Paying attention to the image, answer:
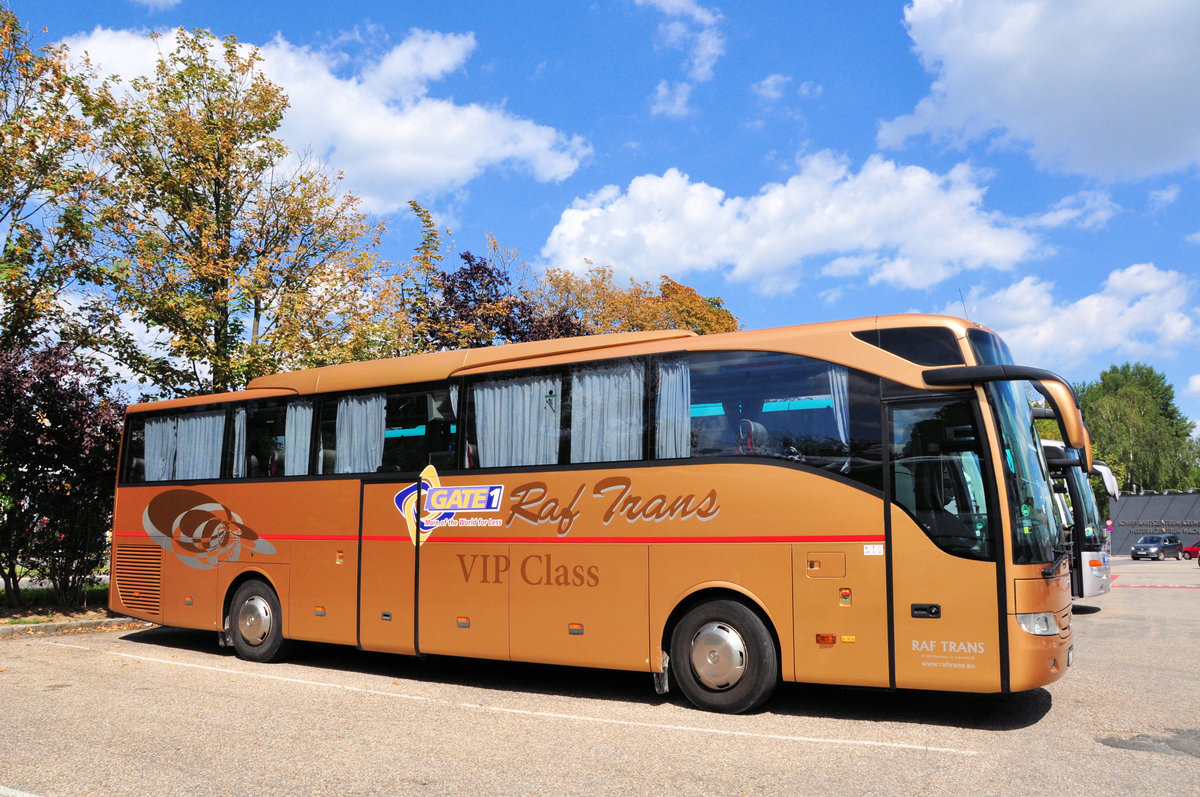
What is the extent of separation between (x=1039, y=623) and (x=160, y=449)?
11.5 m

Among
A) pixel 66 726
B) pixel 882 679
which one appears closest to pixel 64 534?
pixel 66 726

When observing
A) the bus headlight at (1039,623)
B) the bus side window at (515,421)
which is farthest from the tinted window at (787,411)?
the bus side window at (515,421)

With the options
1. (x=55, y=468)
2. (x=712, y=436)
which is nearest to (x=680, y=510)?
(x=712, y=436)

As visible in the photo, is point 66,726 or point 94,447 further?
point 94,447

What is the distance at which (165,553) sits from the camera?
1262 centimetres

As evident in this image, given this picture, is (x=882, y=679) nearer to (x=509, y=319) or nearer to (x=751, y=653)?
(x=751, y=653)

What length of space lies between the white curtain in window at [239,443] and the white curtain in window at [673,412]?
6.26m

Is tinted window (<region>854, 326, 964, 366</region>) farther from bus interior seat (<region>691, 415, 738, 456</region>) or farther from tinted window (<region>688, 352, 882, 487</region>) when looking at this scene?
bus interior seat (<region>691, 415, 738, 456</region>)

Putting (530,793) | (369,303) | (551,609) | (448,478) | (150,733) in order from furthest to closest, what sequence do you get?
(369,303) → (448,478) → (551,609) → (150,733) → (530,793)

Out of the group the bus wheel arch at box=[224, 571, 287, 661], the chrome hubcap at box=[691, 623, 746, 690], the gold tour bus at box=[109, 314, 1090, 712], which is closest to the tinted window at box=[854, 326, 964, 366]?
the gold tour bus at box=[109, 314, 1090, 712]

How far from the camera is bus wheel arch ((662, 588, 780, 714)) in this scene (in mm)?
7762

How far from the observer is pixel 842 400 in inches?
302

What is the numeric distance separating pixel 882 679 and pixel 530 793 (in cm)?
334

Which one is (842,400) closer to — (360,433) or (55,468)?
(360,433)
